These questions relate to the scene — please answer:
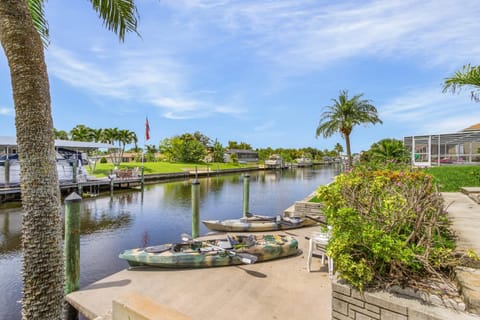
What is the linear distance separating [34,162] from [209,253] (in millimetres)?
4083

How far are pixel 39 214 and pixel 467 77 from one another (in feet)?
31.3

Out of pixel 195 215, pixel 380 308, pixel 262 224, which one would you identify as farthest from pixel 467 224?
pixel 195 215

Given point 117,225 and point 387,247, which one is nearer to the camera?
point 387,247

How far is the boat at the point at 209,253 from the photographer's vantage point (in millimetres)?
5561

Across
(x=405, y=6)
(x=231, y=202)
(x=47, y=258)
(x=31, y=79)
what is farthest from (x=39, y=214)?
(x=231, y=202)

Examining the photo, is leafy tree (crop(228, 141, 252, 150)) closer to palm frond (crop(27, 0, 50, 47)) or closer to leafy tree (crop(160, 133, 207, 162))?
leafy tree (crop(160, 133, 207, 162))

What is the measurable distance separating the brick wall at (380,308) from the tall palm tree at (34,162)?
3.16 meters

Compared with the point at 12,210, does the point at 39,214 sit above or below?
above

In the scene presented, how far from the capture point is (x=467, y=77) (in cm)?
659

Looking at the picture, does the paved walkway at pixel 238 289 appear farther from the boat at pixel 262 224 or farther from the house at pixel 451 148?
the house at pixel 451 148

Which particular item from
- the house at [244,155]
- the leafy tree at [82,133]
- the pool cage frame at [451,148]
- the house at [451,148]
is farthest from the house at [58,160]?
the house at [244,155]

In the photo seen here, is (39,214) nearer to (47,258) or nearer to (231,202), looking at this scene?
(47,258)

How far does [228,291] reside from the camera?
460 centimetres

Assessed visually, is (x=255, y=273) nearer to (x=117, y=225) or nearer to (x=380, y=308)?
(x=380, y=308)
